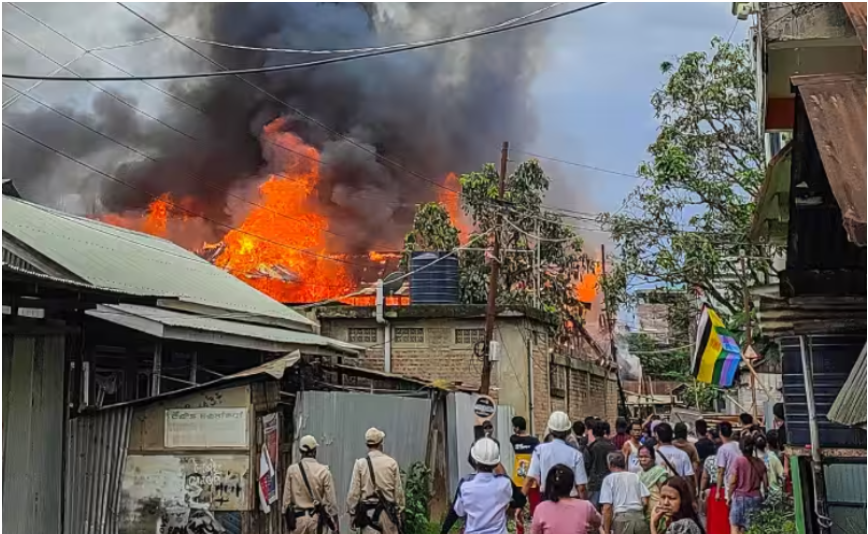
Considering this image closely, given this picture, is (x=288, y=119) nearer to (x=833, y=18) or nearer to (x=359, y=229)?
(x=359, y=229)

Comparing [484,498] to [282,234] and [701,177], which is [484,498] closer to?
[701,177]

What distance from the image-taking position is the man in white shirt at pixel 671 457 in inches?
410

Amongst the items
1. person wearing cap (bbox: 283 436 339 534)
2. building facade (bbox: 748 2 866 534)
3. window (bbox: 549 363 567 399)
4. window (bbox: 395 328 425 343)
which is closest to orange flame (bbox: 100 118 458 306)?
window (bbox: 395 328 425 343)

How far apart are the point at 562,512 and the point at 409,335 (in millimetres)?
14819

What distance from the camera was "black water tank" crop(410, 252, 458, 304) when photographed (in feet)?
71.9

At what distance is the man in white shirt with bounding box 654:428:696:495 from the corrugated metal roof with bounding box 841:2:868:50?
7.01 m

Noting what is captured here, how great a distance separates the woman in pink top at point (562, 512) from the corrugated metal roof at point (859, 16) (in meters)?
3.35

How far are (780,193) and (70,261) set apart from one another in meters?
8.80

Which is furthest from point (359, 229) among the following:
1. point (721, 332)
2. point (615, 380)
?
point (721, 332)

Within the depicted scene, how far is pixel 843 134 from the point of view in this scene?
12.6 ft

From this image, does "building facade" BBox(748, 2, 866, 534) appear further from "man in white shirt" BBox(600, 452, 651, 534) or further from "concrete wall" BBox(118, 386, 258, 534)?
"concrete wall" BBox(118, 386, 258, 534)

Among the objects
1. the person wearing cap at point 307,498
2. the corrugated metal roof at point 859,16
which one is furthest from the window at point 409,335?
the corrugated metal roof at point 859,16

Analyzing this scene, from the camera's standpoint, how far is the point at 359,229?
40656 millimetres

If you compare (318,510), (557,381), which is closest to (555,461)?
(318,510)
